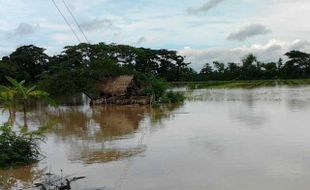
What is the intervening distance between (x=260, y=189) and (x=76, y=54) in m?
43.9

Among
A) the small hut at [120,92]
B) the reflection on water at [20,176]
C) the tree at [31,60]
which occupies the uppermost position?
the tree at [31,60]

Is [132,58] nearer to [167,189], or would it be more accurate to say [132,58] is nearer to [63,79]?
[63,79]

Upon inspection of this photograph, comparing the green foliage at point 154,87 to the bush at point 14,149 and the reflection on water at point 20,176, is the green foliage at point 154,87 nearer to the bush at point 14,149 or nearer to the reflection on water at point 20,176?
the bush at point 14,149

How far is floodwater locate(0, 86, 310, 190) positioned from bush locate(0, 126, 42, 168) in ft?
1.18

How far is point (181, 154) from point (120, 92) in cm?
2063

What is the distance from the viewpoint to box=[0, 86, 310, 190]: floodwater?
9.89 m

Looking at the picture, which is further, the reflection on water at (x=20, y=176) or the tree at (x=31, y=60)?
the tree at (x=31, y=60)

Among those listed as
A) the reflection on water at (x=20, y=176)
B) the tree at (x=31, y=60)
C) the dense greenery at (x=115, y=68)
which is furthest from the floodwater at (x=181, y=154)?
the tree at (x=31, y=60)

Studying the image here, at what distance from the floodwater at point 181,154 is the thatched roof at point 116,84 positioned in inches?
465

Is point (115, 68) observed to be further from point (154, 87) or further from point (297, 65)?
point (297, 65)

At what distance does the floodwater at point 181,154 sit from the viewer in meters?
9.89

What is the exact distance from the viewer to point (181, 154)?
1281 centimetres

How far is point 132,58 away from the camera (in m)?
58.4

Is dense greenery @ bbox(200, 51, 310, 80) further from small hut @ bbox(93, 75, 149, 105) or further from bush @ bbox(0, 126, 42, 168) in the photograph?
bush @ bbox(0, 126, 42, 168)
